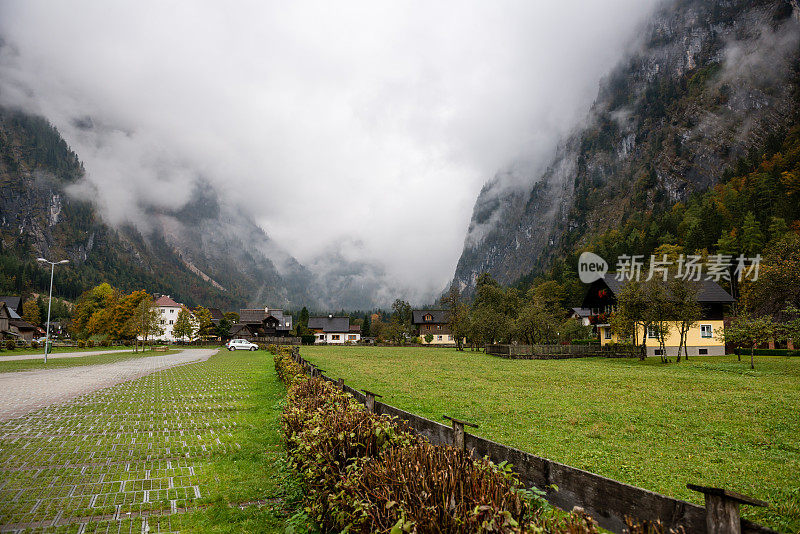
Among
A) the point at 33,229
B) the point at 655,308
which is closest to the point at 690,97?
the point at 655,308

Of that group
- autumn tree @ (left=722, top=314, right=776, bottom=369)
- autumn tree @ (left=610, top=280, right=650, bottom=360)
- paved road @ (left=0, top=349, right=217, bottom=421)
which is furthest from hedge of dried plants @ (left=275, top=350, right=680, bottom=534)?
autumn tree @ (left=610, top=280, right=650, bottom=360)

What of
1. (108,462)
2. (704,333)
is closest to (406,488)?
(108,462)

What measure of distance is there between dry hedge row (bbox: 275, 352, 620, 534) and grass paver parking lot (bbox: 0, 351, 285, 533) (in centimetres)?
113

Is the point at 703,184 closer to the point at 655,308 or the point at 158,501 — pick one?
the point at 655,308

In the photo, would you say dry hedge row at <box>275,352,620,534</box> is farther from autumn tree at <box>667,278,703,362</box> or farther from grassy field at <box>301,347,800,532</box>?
autumn tree at <box>667,278,703,362</box>

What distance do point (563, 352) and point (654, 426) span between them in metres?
33.9

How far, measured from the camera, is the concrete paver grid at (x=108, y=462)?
4969mm

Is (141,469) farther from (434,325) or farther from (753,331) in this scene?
(434,325)

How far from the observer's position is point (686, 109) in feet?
495

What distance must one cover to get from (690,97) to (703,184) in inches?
1899

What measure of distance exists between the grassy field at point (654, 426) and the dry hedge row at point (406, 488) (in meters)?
4.20

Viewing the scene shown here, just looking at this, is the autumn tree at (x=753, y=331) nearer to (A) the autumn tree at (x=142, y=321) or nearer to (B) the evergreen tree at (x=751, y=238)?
(B) the evergreen tree at (x=751, y=238)

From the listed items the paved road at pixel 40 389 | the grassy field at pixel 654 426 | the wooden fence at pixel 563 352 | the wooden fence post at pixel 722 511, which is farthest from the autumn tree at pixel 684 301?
the paved road at pixel 40 389

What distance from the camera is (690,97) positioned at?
502 ft
